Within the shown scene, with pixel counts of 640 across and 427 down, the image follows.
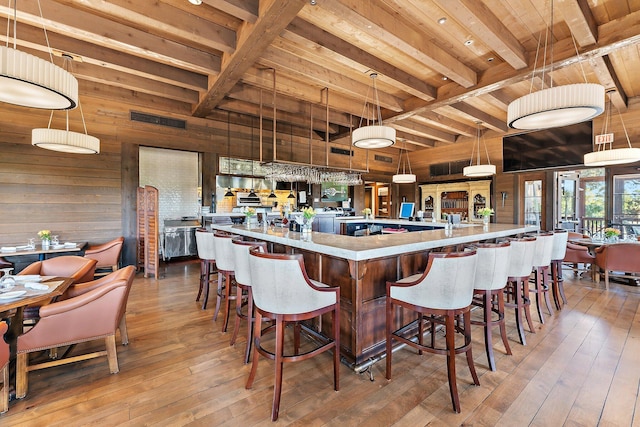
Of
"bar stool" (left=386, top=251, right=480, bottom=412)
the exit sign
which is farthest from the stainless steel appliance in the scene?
the exit sign

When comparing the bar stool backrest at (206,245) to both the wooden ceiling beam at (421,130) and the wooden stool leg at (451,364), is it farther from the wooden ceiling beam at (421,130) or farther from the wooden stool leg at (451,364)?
the wooden ceiling beam at (421,130)

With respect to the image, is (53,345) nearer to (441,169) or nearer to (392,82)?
(392,82)

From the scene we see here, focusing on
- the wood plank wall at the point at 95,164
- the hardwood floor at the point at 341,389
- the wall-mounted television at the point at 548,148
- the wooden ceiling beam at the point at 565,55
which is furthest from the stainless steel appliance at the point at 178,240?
the wall-mounted television at the point at 548,148

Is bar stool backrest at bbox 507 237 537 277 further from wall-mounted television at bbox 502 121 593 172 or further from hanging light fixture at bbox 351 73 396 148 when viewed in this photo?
wall-mounted television at bbox 502 121 593 172

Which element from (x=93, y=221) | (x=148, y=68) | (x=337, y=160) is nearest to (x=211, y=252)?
(x=148, y=68)

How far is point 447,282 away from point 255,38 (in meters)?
3.10

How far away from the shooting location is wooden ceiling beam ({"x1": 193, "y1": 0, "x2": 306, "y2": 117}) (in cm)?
255

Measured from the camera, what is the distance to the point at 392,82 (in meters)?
4.67

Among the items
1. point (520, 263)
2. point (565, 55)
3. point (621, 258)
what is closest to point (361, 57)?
point (565, 55)

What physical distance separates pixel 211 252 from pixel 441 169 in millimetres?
8487

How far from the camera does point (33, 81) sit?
1998 mm

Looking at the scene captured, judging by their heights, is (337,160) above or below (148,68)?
below

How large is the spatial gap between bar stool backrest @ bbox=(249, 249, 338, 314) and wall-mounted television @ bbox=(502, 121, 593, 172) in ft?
26.6

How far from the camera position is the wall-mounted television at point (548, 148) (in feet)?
21.9
